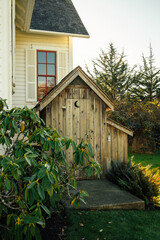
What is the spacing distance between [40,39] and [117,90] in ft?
62.4

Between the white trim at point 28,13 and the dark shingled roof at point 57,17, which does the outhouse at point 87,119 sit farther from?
the dark shingled roof at point 57,17

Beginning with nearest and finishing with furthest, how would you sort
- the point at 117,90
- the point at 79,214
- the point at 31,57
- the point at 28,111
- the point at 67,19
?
the point at 28,111, the point at 79,214, the point at 31,57, the point at 67,19, the point at 117,90

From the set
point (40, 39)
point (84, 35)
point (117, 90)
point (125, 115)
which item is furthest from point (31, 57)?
point (117, 90)

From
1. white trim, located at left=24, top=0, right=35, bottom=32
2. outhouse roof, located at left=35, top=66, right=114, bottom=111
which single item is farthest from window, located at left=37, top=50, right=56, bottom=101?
outhouse roof, located at left=35, top=66, right=114, bottom=111

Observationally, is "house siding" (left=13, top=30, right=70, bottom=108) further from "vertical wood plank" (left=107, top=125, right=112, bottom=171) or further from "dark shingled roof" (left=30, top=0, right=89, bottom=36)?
"vertical wood plank" (left=107, top=125, right=112, bottom=171)

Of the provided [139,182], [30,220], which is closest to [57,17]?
[139,182]

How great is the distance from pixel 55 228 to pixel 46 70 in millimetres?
7510

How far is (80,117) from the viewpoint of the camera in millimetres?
6352

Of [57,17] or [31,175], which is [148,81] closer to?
[57,17]

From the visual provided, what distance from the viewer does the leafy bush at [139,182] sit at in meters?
5.05

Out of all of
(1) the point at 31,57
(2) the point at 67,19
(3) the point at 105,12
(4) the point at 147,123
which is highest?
(3) the point at 105,12

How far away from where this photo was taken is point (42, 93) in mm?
9727

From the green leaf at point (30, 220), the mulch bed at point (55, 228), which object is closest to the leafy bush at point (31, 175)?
Result: the green leaf at point (30, 220)

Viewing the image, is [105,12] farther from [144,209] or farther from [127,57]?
[127,57]
